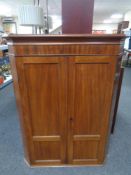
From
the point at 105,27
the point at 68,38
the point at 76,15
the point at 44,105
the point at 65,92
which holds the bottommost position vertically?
the point at 44,105

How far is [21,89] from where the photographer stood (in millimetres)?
1096

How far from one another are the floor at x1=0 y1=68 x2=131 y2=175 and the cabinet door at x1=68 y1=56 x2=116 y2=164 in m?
0.12

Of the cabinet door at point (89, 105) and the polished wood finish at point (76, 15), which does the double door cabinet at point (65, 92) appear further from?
the polished wood finish at point (76, 15)

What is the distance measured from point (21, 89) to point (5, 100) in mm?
2048

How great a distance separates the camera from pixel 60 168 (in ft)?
4.73

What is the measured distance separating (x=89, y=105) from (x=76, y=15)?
2.50 feet

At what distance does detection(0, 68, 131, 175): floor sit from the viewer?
4.61 ft

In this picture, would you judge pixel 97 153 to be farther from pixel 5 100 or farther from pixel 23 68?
pixel 5 100

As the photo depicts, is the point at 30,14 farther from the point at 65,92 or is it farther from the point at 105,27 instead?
the point at 105,27

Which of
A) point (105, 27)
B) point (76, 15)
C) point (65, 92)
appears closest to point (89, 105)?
point (65, 92)

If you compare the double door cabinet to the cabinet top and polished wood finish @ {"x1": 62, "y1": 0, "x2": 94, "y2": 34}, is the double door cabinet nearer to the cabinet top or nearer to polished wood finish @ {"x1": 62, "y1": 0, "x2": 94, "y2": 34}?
the cabinet top

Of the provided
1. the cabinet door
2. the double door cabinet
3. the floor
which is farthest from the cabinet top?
the floor

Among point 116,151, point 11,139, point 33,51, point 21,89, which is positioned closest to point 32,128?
point 21,89

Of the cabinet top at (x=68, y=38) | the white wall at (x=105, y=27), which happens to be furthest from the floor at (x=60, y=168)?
Answer: the white wall at (x=105, y=27)
